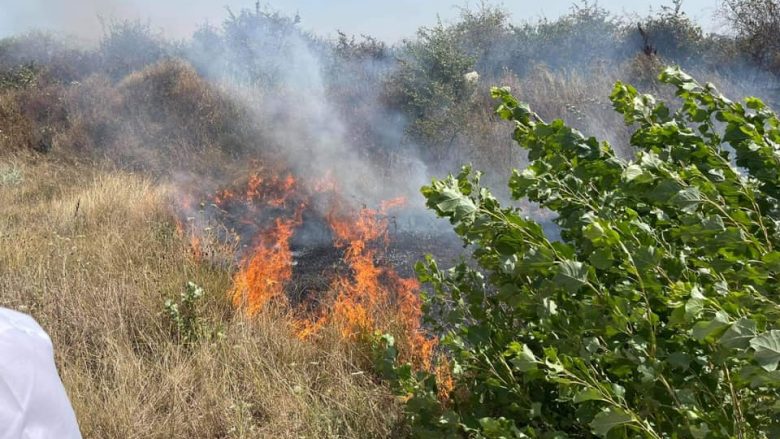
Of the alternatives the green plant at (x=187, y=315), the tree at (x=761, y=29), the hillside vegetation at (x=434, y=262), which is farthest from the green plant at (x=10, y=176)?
the tree at (x=761, y=29)

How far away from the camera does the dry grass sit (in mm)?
2625

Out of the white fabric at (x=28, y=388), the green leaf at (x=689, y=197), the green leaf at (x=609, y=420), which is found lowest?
the white fabric at (x=28, y=388)

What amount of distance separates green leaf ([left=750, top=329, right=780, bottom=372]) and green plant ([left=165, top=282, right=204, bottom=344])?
2.92 m

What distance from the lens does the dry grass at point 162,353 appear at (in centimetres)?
262

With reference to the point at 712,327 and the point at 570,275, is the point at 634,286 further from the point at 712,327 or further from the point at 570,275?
the point at 712,327

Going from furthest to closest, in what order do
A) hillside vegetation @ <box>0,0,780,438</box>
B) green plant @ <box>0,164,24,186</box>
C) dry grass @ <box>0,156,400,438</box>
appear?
green plant @ <box>0,164,24,186</box> < dry grass @ <box>0,156,400,438</box> < hillside vegetation @ <box>0,0,780,438</box>

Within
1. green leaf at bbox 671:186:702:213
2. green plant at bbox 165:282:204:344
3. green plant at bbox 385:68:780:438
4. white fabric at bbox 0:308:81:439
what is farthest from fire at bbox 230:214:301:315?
green leaf at bbox 671:186:702:213

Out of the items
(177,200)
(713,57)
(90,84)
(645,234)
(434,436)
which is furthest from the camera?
(90,84)

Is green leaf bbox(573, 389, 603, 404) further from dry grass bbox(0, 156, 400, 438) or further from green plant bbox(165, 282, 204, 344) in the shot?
green plant bbox(165, 282, 204, 344)

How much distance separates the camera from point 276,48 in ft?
44.2

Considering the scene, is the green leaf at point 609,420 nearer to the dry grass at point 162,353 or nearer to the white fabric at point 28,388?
the white fabric at point 28,388

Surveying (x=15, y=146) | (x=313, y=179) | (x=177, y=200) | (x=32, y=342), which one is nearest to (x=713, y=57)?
(x=313, y=179)

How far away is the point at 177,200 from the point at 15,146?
5793mm

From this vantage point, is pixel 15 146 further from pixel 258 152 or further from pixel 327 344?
pixel 327 344
